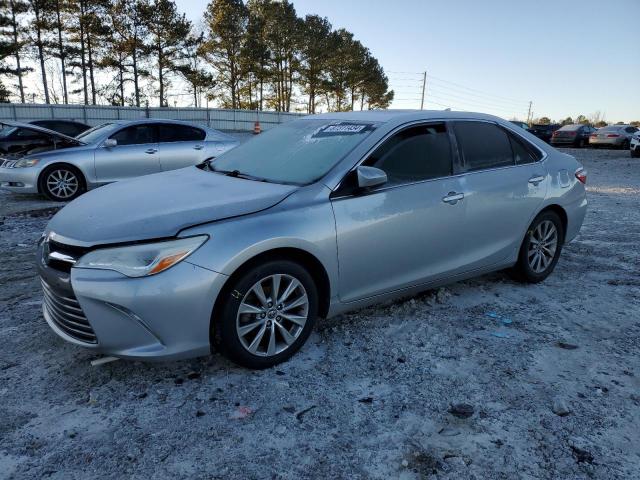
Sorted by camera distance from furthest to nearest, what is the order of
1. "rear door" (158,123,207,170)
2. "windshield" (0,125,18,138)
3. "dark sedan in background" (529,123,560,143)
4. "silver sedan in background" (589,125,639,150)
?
"dark sedan in background" (529,123,560,143), "silver sedan in background" (589,125,639,150), "windshield" (0,125,18,138), "rear door" (158,123,207,170)

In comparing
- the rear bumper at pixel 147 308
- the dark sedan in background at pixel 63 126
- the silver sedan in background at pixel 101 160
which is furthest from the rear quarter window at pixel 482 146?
the dark sedan in background at pixel 63 126

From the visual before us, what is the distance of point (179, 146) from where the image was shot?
9.34 metres

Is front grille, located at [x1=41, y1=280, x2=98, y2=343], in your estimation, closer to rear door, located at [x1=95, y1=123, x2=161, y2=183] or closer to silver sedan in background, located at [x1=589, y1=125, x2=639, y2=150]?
rear door, located at [x1=95, y1=123, x2=161, y2=183]

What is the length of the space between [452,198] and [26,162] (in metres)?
7.83

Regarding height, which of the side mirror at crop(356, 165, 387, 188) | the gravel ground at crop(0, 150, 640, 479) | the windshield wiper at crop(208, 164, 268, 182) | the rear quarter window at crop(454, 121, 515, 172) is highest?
the rear quarter window at crop(454, 121, 515, 172)

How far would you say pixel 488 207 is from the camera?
4.10m

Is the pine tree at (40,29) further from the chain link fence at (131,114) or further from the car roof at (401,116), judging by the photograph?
the car roof at (401,116)

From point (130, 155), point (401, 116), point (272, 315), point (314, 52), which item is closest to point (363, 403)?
point (272, 315)

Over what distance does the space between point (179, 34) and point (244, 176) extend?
39904 mm

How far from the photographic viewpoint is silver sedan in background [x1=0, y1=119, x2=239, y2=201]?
28.1 ft

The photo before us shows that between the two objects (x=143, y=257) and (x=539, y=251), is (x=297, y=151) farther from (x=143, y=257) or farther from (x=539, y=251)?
(x=539, y=251)

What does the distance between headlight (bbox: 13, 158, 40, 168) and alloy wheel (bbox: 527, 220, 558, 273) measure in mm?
7989

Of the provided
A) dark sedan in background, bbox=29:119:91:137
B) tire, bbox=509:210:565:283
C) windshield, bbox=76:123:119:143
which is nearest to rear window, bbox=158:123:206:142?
windshield, bbox=76:123:119:143

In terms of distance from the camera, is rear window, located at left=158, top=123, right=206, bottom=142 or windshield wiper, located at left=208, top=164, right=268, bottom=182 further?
rear window, located at left=158, top=123, right=206, bottom=142
